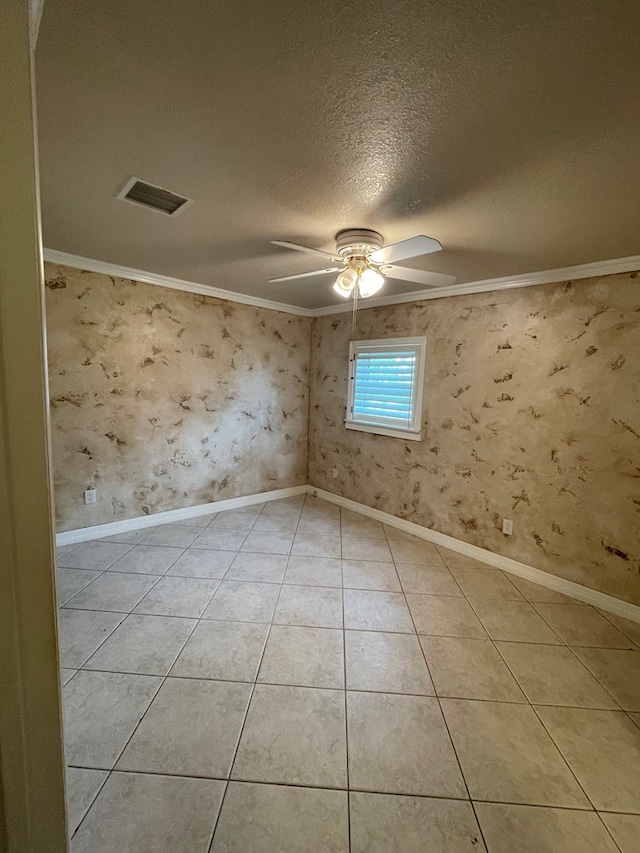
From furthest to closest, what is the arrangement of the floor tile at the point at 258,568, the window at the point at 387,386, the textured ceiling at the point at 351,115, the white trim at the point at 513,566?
the window at the point at 387,386
the floor tile at the point at 258,568
the white trim at the point at 513,566
the textured ceiling at the point at 351,115

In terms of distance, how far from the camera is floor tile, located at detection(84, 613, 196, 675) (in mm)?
1758

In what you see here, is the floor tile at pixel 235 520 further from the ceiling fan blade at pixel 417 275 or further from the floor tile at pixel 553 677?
the ceiling fan blade at pixel 417 275

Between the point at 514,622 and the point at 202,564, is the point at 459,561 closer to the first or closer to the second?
the point at 514,622

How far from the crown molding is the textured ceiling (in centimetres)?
30

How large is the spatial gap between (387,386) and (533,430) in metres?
1.42

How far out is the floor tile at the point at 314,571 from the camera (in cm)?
260

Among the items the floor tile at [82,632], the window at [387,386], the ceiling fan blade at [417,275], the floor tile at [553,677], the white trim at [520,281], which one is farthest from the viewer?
the window at [387,386]

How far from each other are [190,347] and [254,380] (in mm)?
785

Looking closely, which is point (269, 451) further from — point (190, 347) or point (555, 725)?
point (555, 725)

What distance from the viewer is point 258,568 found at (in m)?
2.75

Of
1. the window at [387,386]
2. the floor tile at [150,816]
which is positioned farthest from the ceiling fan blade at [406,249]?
the floor tile at [150,816]

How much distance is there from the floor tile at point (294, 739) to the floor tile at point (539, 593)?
5.58 feet

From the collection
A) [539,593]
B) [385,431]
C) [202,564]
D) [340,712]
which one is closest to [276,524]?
[202,564]

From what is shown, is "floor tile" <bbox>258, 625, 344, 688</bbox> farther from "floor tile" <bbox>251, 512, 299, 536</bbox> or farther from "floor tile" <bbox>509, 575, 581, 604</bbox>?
"floor tile" <bbox>509, 575, 581, 604</bbox>
